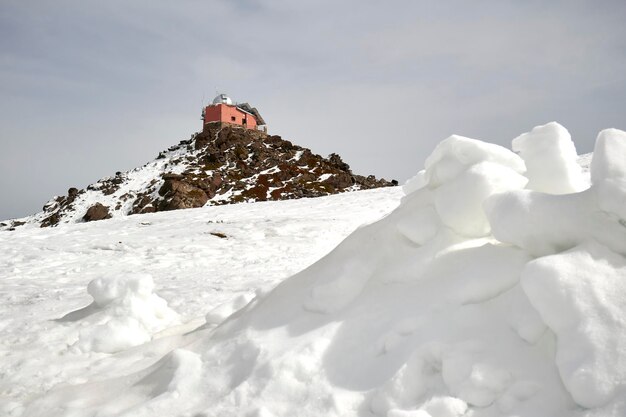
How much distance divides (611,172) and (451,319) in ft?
4.79

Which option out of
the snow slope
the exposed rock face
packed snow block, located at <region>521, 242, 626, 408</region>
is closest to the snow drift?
packed snow block, located at <region>521, 242, 626, 408</region>

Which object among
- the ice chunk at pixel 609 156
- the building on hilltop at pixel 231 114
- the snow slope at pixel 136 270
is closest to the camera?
the ice chunk at pixel 609 156

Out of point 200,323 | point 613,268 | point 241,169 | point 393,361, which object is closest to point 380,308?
point 393,361

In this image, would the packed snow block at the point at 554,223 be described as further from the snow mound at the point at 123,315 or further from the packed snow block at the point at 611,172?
the snow mound at the point at 123,315

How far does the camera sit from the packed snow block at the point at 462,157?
4.22 metres

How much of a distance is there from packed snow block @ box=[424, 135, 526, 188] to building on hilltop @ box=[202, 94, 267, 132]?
64986mm

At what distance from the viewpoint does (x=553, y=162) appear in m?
4.16

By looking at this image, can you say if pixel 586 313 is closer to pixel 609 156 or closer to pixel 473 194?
pixel 609 156

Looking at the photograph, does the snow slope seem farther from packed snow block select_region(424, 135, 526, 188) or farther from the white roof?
the white roof

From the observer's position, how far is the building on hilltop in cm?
6744

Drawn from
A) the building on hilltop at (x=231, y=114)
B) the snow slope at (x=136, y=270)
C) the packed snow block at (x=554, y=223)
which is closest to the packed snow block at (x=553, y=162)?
the packed snow block at (x=554, y=223)

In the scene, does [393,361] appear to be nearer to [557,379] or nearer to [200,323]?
[557,379]

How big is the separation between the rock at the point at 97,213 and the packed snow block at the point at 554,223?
4797 centimetres

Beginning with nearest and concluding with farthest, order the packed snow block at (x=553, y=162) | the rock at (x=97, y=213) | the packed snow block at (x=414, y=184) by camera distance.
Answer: the packed snow block at (x=553, y=162), the packed snow block at (x=414, y=184), the rock at (x=97, y=213)
